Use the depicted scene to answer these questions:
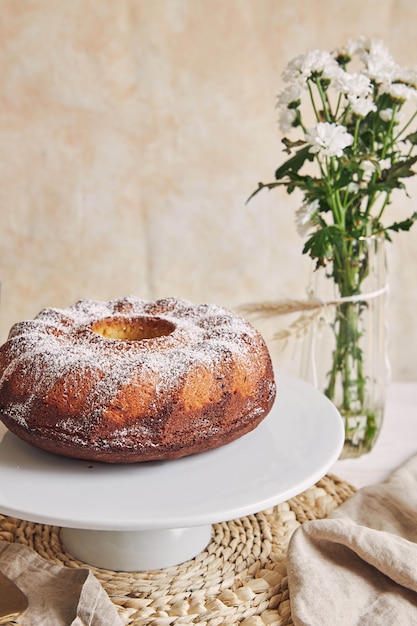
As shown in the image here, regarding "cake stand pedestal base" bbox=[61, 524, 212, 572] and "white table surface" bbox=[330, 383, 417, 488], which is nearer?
"cake stand pedestal base" bbox=[61, 524, 212, 572]

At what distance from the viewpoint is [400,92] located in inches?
56.9

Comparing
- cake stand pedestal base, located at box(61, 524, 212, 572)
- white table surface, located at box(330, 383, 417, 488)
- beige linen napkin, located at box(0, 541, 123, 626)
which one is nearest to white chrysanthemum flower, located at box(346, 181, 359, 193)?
white table surface, located at box(330, 383, 417, 488)

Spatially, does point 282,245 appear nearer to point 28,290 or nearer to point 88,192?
point 88,192

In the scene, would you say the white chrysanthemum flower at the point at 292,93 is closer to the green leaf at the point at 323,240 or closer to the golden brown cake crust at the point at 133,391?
the green leaf at the point at 323,240

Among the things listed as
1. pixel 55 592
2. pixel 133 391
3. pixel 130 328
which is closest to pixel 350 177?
pixel 130 328

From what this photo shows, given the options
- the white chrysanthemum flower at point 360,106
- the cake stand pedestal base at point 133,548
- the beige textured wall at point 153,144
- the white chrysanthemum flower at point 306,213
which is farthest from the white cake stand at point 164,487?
the beige textured wall at point 153,144

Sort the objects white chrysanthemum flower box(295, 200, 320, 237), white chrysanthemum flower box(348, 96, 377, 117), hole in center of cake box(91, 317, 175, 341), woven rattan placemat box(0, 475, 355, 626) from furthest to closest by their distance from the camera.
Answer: white chrysanthemum flower box(295, 200, 320, 237) < white chrysanthemum flower box(348, 96, 377, 117) < hole in center of cake box(91, 317, 175, 341) < woven rattan placemat box(0, 475, 355, 626)

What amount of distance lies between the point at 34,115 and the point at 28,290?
18.9 inches

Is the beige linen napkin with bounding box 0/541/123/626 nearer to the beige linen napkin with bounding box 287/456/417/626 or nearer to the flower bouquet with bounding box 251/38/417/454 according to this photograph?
the beige linen napkin with bounding box 287/456/417/626

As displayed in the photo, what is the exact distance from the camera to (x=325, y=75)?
146 centimetres

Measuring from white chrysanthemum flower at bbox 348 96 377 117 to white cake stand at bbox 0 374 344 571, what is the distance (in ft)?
1.76

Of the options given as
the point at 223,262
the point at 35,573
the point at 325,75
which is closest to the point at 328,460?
the point at 35,573

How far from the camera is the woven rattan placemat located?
1.12 meters

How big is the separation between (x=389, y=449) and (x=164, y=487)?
2.59 feet
